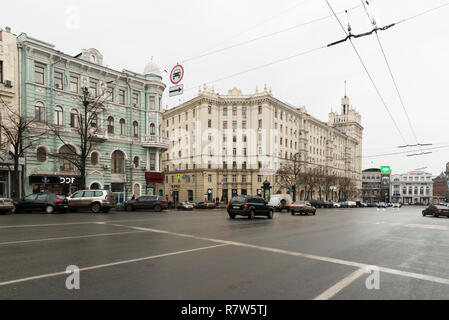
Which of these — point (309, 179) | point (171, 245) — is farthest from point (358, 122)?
point (171, 245)

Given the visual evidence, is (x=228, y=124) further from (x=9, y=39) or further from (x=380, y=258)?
(x=380, y=258)

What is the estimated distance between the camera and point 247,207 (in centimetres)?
1928

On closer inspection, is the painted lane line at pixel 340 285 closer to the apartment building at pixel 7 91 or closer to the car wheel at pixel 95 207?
the car wheel at pixel 95 207

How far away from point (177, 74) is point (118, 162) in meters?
20.9

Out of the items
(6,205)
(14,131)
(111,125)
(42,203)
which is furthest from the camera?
(111,125)

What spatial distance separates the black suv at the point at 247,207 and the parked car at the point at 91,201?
31.7ft

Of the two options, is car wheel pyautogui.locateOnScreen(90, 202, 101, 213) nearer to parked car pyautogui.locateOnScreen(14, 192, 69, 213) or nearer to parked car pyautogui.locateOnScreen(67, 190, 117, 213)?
parked car pyautogui.locateOnScreen(67, 190, 117, 213)

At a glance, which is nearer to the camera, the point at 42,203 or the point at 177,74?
the point at 177,74

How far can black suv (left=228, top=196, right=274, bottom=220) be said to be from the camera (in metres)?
19.3

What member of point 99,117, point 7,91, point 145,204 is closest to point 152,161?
point 99,117

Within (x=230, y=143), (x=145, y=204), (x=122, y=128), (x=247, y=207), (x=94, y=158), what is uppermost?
(x=230, y=143)

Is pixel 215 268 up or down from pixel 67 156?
down

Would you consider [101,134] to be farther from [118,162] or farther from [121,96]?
[121,96]
